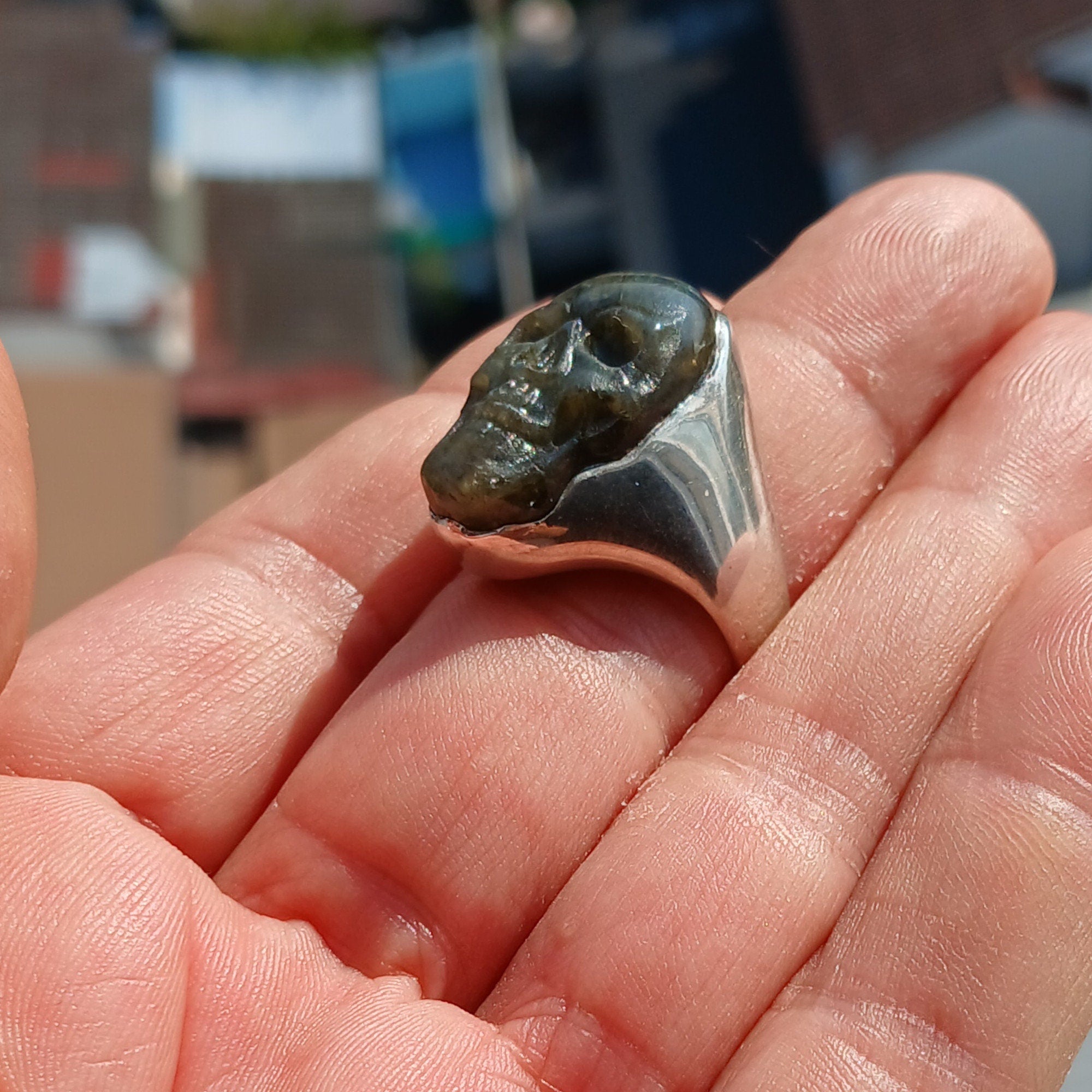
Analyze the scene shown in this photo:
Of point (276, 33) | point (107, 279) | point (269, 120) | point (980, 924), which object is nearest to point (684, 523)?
point (980, 924)

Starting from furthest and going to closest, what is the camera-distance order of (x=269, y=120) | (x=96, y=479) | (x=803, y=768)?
1. (x=269, y=120)
2. (x=96, y=479)
3. (x=803, y=768)

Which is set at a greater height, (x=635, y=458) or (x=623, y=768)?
(x=635, y=458)

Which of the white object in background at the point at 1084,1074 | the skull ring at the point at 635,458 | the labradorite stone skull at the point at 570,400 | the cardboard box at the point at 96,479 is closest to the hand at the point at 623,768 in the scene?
the skull ring at the point at 635,458

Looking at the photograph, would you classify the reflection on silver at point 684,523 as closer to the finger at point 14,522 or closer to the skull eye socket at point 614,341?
the skull eye socket at point 614,341

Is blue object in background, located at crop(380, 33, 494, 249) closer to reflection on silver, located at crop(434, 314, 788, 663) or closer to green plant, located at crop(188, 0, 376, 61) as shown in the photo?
green plant, located at crop(188, 0, 376, 61)

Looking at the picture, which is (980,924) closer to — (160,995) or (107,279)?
(160,995)

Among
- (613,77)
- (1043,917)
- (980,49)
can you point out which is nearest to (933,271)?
(1043,917)

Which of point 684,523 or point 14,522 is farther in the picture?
point 684,523

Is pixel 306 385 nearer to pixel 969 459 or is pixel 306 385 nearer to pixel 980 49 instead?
pixel 980 49
